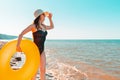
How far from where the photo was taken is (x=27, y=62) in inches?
185

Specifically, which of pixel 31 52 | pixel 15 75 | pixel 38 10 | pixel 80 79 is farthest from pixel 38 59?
pixel 80 79

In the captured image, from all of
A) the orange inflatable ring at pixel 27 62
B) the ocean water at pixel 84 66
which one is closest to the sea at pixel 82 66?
the ocean water at pixel 84 66

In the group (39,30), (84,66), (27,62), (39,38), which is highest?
(39,30)

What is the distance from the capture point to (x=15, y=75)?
464cm

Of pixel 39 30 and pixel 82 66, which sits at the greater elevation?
pixel 39 30

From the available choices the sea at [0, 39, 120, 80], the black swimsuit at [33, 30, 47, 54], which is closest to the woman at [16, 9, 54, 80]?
the black swimsuit at [33, 30, 47, 54]

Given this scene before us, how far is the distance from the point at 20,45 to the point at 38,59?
0.44 m

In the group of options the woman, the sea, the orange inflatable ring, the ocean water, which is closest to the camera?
the orange inflatable ring

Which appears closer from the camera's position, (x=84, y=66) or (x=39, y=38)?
(x=39, y=38)

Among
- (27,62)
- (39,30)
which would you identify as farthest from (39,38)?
(27,62)

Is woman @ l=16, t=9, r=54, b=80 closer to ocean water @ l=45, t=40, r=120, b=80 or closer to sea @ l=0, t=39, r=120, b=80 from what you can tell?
sea @ l=0, t=39, r=120, b=80

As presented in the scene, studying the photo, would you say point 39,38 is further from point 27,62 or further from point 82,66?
point 82,66

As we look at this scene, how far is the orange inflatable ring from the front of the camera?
4.45m

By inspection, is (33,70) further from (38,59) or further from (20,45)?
(20,45)
